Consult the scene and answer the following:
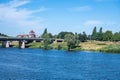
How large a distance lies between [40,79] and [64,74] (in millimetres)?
10609

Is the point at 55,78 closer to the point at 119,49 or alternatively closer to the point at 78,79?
the point at 78,79

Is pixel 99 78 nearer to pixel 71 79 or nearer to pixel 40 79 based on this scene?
pixel 71 79

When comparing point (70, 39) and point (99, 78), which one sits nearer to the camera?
point (99, 78)

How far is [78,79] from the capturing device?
6969 cm

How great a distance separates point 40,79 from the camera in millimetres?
67438

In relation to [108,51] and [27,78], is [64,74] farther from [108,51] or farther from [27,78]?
[108,51]

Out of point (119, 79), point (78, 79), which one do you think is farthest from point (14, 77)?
point (119, 79)

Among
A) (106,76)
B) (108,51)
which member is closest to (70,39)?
(108,51)

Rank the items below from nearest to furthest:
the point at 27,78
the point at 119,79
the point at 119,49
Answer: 1. the point at 27,78
2. the point at 119,79
3. the point at 119,49

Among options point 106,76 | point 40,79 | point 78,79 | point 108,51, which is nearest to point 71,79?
point 78,79

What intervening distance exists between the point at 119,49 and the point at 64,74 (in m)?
121

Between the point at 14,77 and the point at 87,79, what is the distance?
53.5ft

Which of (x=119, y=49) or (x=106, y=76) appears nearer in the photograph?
(x=106, y=76)

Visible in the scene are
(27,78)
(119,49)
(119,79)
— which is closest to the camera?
(27,78)
